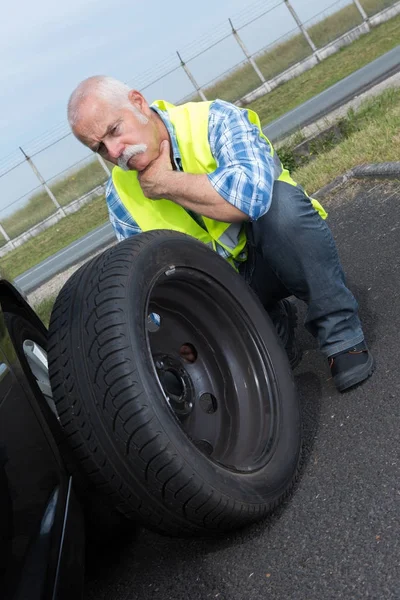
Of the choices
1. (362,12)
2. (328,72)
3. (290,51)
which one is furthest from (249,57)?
(328,72)

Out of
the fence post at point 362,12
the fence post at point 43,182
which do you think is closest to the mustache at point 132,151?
the fence post at point 43,182

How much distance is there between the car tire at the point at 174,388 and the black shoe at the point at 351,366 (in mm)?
289

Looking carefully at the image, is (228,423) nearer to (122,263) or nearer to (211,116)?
(122,263)

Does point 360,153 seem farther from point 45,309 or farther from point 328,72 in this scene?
point 328,72

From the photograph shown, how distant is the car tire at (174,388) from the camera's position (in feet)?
6.79

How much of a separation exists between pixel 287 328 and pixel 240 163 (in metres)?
0.90

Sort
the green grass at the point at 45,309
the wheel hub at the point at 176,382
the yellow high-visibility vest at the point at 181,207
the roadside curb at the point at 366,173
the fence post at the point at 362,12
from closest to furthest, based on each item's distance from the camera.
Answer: the wheel hub at the point at 176,382 < the yellow high-visibility vest at the point at 181,207 < the roadside curb at the point at 366,173 < the green grass at the point at 45,309 < the fence post at the point at 362,12

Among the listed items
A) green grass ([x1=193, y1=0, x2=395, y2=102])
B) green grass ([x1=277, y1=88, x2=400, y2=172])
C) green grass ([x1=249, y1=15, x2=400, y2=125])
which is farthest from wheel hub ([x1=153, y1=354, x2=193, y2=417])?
green grass ([x1=193, y1=0, x2=395, y2=102])

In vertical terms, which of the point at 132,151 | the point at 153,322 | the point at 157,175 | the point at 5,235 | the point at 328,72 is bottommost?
the point at 328,72

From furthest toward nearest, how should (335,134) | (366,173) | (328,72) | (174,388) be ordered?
(328,72)
(335,134)
(366,173)
(174,388)

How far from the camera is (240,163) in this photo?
285 cm

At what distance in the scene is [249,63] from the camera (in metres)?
27.9

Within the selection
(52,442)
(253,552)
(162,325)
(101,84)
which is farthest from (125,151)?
(253,552)

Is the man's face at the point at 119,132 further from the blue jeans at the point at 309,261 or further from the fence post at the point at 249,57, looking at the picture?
the fence post at the point at 249,57
